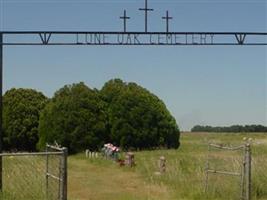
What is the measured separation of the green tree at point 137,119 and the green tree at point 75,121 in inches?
28.7

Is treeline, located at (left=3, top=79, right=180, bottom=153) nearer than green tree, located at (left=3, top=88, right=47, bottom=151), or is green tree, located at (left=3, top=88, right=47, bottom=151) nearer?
treeline, located at (left=3, top=79, right=180, bottom=153)

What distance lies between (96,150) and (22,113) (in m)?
6.59

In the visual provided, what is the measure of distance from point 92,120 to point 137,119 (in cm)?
268

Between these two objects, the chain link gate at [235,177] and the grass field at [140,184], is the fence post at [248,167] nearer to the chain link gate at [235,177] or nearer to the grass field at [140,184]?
the chain link gate at [235,177]

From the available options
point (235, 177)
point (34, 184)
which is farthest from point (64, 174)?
point (235, 177)

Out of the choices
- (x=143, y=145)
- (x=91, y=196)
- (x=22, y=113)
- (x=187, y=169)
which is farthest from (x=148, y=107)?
(x=91, y=196)

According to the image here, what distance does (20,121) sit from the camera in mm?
40500

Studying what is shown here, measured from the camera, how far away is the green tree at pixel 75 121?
36.6 meters

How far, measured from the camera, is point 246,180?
14758 millimetres

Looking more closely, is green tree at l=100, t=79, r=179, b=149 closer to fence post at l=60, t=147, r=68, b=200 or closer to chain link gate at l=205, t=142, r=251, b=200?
chain link gate at l=205, t=142, r=251, b=200

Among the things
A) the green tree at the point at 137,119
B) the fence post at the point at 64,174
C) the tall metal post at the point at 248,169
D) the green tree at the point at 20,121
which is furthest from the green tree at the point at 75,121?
the fence post at the point at 64,174

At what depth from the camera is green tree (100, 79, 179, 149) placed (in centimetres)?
3791

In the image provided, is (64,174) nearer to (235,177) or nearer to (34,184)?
(34,184)

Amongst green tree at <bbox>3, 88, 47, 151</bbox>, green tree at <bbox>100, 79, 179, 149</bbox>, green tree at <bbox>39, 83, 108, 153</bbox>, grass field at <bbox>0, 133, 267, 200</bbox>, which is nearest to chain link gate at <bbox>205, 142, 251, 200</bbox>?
grass field at <bbox>0, 133, 267, 200</bbox>
